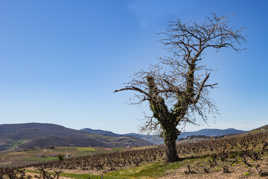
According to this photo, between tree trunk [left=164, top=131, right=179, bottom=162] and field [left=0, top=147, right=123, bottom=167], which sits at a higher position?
tree trunk [left=164, top=131, right=179, bottom=162]

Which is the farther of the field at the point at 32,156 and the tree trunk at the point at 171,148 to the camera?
the field at the point at 32,156

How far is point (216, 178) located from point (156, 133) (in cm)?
1090

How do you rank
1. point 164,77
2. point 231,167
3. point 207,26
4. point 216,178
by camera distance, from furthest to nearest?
1. point 207,26
2. point 164,77
3. point 231,167
4. point 216,178

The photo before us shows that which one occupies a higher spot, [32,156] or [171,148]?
[171,148]

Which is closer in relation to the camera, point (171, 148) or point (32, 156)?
point (171, 148)

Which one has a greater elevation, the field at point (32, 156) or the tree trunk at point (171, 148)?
the tree trunk at point (171, 148)

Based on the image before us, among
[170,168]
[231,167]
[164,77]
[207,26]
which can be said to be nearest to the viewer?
[231,167]

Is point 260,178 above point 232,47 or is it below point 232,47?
below

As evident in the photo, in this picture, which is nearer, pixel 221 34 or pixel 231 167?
pixel 231 167

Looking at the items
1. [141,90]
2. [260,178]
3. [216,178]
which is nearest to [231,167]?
[216,178]

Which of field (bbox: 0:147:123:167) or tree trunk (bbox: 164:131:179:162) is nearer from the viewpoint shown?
tree trunk (bbox: 164:131:179:162)

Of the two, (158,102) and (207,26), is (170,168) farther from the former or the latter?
(207,26)

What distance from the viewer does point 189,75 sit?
25359mm

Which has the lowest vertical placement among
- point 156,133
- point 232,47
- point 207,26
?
point 156,133
